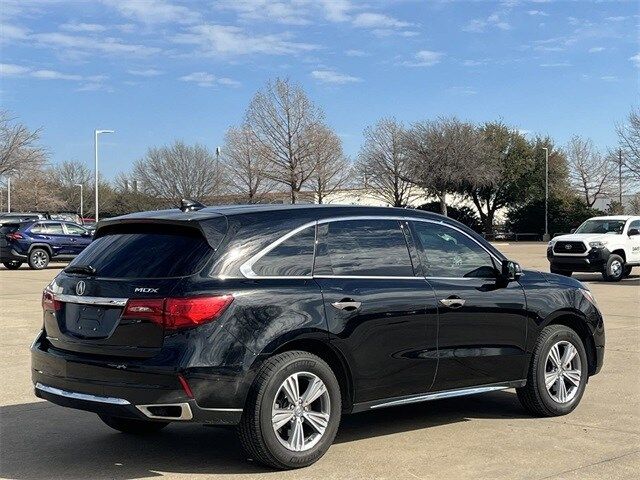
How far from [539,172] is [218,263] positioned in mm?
63795

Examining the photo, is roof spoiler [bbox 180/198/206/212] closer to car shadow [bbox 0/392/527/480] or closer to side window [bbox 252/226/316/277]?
side window [bbox 252/226/316/277]

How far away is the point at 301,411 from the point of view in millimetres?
5504

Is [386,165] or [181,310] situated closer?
[181,310]

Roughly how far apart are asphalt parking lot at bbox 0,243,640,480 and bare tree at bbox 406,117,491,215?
173 ft

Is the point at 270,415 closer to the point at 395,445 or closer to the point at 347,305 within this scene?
the point at 347,305

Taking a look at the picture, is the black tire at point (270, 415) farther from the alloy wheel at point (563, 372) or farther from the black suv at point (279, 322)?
the alloy wheel at point (563, 372)

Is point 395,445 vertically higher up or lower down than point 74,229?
lower down

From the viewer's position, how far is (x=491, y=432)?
257 inches

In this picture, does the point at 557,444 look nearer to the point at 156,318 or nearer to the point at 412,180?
the point at 156,318

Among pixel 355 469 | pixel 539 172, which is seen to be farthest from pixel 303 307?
pixel 539 172

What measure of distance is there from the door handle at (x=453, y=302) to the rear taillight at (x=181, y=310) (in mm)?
1841

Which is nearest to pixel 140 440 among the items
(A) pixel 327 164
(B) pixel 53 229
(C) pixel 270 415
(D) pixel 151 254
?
(C) pixel 270 415

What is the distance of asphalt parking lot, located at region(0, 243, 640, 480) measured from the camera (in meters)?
5.49

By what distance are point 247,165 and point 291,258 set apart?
49.7 m
